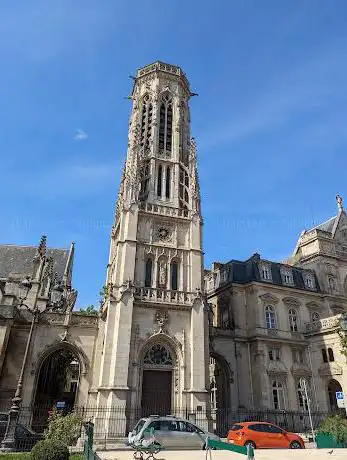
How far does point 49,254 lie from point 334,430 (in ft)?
118

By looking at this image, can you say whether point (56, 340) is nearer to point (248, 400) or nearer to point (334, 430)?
point (248, 400)

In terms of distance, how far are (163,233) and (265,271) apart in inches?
511

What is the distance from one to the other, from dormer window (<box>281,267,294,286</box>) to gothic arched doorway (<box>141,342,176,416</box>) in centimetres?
1711

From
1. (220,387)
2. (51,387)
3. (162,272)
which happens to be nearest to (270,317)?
(220,387)

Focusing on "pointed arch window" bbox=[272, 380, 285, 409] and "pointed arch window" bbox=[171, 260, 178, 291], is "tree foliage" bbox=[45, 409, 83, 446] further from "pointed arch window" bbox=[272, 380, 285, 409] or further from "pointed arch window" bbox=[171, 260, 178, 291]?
"pointed arch window" bbox=[272, 380, 285, 409]

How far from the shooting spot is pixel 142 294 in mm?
26812

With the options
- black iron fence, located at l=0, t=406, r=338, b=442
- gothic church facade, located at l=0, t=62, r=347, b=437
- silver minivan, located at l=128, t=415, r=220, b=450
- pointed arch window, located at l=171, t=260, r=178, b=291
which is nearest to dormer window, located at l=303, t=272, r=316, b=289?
gothic church facade, located at l=0, t=62, r=347, b=437

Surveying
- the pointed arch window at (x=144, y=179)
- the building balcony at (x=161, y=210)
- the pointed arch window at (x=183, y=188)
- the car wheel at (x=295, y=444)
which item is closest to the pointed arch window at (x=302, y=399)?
the car wheel at (x=295, y=444)

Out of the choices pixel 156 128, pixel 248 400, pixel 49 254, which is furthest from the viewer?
pixel 49 254

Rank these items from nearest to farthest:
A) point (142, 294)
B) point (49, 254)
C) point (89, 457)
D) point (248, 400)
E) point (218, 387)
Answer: point (89, 457) → point (142, 294) → point (248, 400) → point (218, 387) → point (49, 254)

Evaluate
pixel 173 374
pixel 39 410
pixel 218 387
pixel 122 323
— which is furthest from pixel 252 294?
pixel 39 410

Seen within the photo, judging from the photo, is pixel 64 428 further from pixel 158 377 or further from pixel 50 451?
pixel 158 377

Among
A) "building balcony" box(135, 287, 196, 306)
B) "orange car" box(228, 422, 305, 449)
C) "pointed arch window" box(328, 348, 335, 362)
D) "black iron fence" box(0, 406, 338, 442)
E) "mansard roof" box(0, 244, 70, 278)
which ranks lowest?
"orange car" box(228, 422, 305, 449)

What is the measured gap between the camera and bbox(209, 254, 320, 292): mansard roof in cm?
3653
